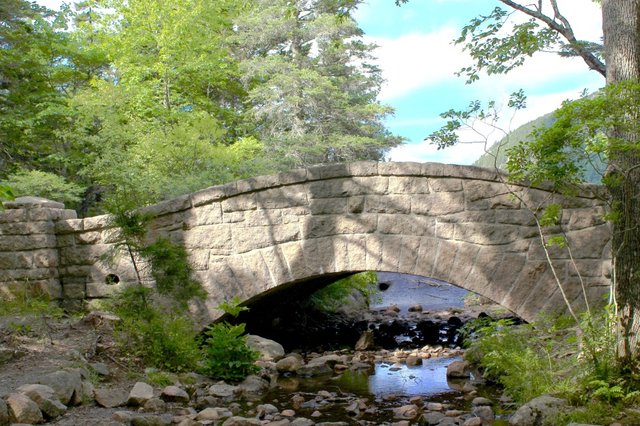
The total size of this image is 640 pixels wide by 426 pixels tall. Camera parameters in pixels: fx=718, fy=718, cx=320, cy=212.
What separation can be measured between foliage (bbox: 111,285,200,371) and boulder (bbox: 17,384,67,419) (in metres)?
1.66

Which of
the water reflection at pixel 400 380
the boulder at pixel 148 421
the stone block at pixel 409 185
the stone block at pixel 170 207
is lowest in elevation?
the water reflection at pixel 400 380

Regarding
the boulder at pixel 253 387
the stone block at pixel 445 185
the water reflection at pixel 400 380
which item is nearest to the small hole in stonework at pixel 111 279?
the boulder at pixel 253 387

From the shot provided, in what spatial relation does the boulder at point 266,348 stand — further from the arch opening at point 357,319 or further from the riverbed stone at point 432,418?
the riverbed stone at point 432,418

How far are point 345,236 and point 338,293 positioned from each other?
577 centimetres

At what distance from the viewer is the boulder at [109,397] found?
580cm

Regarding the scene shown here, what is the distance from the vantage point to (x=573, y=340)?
624cm

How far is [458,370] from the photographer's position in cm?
753

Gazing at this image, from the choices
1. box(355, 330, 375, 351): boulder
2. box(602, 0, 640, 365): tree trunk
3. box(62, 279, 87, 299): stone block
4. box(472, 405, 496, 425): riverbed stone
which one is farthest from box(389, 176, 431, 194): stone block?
box(62, 279, 87, 299): stone block

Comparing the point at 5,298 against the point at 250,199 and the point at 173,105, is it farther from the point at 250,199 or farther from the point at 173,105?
the point at 173,105

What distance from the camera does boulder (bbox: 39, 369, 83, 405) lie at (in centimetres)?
559

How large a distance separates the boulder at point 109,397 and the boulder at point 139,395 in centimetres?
7

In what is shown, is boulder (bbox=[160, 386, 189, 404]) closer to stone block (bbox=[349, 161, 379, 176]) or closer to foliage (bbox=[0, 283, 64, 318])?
foliage (bbox=[0, 283, 64, 318])

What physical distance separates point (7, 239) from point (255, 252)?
10.4 feet

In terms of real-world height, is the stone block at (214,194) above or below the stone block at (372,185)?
above
